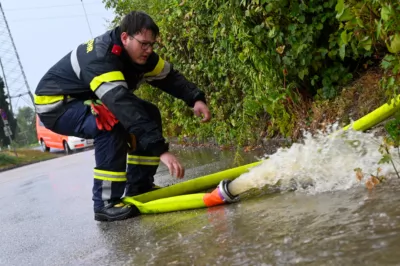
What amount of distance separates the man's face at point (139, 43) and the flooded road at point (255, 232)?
118 cm

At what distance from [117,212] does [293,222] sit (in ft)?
5.67

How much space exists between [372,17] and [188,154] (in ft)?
16.5

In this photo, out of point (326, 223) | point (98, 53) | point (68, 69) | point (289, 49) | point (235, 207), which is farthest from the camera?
point (289, 49)

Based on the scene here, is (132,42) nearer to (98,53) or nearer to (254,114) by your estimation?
(98,53)

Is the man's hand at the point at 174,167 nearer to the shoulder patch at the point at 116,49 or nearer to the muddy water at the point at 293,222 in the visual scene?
the muddy water at the point at 293,222

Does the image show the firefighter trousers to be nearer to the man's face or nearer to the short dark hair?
the man's face

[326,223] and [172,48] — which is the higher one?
[172,48]

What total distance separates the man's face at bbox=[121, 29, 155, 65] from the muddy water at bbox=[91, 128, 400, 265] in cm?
118

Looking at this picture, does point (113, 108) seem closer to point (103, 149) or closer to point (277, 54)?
point (103, 149)

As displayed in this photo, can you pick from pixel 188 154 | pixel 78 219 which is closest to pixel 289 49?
pixel 78 219

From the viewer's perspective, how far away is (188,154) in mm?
7508

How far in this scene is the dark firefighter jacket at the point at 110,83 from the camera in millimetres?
3611

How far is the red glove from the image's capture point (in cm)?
384

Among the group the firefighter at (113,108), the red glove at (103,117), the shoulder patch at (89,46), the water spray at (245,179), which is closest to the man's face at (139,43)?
the firefighter at (113,108)
